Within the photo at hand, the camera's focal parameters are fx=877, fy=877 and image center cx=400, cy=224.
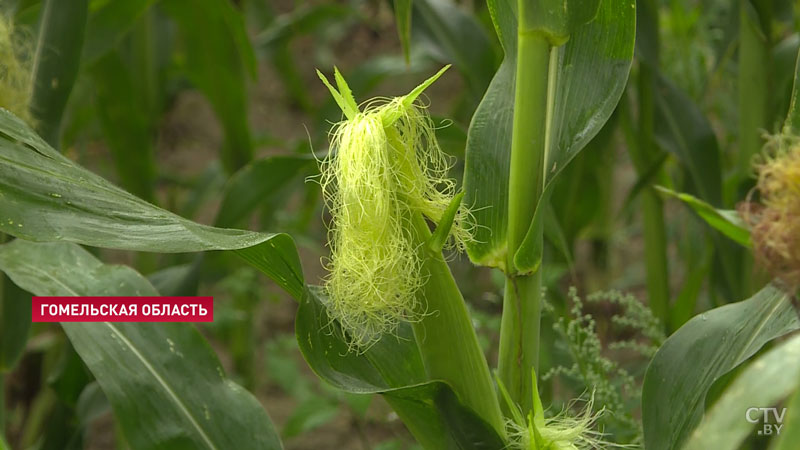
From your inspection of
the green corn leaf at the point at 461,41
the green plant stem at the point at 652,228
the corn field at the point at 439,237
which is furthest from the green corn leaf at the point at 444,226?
the green plant stem at the point at 652,228

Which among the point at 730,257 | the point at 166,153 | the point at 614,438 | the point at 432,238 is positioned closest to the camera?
the point at 432,238

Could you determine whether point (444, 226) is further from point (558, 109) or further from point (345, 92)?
point (558, 109)

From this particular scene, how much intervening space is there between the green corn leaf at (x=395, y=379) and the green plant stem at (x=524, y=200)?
77mm

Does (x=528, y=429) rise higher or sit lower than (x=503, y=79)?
lower

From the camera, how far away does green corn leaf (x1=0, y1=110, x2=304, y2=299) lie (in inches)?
26.7

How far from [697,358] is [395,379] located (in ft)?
0.88

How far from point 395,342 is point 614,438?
0.27 m

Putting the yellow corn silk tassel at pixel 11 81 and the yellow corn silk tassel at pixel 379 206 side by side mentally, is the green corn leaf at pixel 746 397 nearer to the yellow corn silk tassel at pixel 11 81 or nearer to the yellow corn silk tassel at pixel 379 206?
the yellow corn silk tassel at pixel 379 206

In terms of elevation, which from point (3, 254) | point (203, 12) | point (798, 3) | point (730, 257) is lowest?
point (730, 257)

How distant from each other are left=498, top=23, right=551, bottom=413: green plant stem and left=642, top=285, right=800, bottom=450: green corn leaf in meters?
0.11

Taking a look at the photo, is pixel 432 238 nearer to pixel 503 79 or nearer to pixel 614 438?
pixel 503 79

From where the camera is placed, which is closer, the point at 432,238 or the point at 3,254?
the point at 432,238

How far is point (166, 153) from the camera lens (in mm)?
2992

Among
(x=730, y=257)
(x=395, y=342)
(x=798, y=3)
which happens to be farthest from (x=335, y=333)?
(x=798, y=3)
